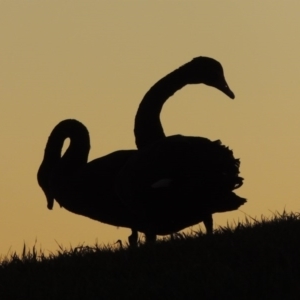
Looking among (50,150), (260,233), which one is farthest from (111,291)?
(50,150)

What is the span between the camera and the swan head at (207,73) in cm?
1105

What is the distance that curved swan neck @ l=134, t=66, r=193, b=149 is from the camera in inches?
424

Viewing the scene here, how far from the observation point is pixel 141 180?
938cm

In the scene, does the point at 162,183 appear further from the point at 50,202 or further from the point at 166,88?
the point at 50,202

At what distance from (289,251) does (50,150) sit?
513 centimetres

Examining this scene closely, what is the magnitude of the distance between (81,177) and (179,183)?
170cm

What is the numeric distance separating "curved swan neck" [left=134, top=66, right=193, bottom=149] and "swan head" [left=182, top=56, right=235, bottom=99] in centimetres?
13

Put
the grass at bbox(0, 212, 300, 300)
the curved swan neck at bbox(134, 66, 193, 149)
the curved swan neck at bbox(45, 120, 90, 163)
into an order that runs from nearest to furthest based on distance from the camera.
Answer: the grass at bbox(0, 212, 300, 300), the curved swan neck at bbox(134, 66, 193, 149), the curved swan neck at bbox(45, 120, 90, 163)

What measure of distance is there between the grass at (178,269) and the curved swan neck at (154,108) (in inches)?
97.0

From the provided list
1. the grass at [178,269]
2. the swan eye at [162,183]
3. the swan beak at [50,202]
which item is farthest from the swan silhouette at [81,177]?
the grass at [178,269]

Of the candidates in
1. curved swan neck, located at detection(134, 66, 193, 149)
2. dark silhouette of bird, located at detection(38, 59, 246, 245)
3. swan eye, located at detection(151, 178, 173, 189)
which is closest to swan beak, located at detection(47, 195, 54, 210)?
dark silhouette of bird, located at detection(38, 59, 246, 245)

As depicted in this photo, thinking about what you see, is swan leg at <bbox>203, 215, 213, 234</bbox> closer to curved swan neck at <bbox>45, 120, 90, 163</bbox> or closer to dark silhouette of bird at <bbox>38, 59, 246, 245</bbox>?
dark silhouette of bird at <bbox>38, 59, 246, 245</bbox>

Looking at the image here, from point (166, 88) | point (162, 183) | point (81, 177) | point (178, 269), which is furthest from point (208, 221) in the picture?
point (178, 269)

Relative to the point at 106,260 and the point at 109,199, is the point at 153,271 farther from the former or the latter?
the point at 109,199
